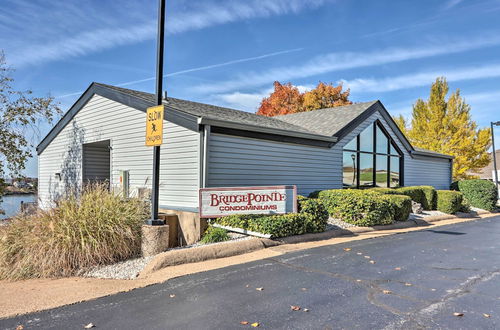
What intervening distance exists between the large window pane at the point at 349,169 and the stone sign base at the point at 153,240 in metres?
9.56

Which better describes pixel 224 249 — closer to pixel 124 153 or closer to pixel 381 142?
pixel 124 153

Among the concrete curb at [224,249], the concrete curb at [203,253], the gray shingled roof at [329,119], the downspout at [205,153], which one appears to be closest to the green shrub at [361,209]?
the concrete curb at [224,249]

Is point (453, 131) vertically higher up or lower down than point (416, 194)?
higher up

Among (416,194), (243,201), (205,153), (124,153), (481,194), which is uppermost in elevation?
(124,153)

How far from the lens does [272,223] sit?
7906 millimetres

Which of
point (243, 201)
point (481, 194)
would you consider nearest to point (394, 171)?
point (481, 194)

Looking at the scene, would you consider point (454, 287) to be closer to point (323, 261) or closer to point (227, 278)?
point (323, 261)

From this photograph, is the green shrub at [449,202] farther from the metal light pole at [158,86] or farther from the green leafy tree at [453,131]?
the metal light pole at [158,86]

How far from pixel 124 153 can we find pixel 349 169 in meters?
9.16

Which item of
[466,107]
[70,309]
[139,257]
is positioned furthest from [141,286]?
[466,107]

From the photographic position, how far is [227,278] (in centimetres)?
536

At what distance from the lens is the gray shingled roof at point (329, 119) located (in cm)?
1426

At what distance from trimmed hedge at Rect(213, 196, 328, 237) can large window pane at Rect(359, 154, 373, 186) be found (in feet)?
21.8

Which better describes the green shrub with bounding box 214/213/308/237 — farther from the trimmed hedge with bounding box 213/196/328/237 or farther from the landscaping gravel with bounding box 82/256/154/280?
the landscaping gravel with bounding box 82/256/154/280
